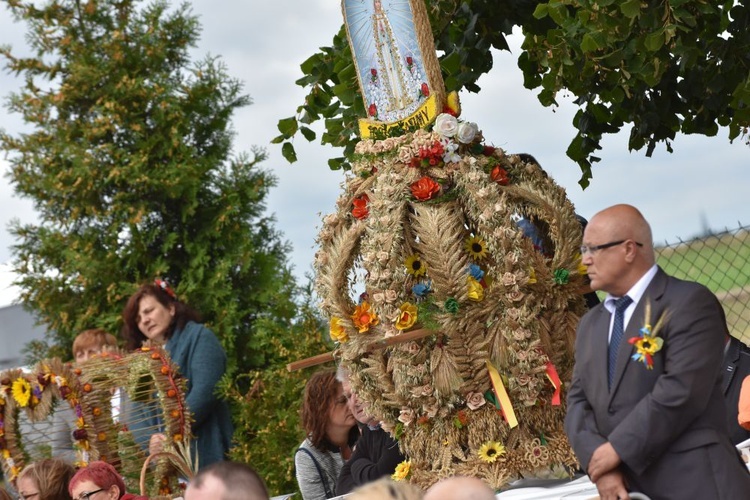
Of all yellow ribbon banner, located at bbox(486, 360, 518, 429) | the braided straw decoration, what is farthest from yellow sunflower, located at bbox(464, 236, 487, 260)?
yellow ribbon banner, located at bbox(486, 360, 518, 429)

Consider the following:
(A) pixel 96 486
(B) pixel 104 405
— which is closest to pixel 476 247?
(A) pixel 96 486

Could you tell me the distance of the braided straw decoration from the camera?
466 cm

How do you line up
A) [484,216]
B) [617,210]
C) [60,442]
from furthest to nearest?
[60,442]
[484,216]
[617,210]

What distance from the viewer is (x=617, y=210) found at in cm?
Answer: 353

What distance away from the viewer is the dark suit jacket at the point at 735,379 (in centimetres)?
465

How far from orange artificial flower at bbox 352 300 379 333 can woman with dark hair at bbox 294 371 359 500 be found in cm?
94

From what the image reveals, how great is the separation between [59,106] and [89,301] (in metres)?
1.65

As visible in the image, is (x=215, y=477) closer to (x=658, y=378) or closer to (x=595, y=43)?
(x=658, y=378)

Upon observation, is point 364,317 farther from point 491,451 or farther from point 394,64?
point 394,64

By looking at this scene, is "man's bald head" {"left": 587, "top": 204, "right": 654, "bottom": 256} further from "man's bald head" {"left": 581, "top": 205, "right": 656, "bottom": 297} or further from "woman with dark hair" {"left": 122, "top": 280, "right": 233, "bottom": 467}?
"woman with dark hair" {"left": 122, "top": 280, "right": 233, "bottom": 467}

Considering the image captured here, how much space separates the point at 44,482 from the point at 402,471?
2.04 metres

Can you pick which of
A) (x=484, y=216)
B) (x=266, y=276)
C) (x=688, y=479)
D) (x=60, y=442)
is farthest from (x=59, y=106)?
(x=688, y=479)

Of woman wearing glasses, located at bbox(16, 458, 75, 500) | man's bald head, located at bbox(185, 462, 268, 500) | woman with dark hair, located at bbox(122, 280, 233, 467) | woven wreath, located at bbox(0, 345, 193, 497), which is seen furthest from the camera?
woman with dark hair, located at bbox(122, 280, 233, 467)

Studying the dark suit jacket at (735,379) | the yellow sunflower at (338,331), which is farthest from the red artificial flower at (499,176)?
the dark suit jacket at (735,379)
